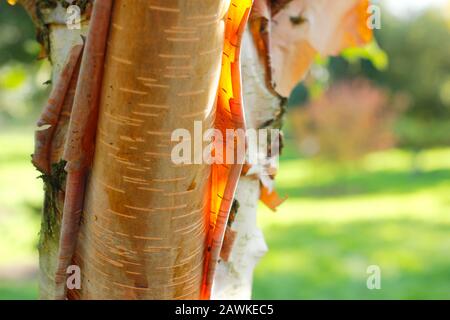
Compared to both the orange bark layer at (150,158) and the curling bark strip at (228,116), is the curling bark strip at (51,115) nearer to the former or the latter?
the orange bark layer at (150,158)

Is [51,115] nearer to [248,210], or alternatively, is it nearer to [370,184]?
[248,210]

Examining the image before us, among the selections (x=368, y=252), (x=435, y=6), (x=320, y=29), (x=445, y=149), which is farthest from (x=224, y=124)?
(x=445, y=149)

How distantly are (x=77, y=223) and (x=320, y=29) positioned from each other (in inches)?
38.3

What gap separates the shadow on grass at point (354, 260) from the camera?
584 centimetres

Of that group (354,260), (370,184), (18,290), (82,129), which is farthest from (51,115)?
(370,184)

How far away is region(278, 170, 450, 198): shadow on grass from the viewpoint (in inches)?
429

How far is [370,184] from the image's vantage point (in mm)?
11391

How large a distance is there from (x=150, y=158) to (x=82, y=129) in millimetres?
157

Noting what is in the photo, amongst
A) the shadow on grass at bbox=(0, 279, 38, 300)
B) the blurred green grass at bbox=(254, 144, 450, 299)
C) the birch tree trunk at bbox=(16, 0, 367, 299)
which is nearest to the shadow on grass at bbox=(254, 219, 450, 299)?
the blurred green grass at bbox=(254, 144, 450, 299)

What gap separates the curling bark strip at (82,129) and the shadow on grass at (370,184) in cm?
953

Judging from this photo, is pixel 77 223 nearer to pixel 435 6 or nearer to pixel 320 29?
pixel 320 29

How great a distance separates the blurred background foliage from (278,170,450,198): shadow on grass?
2 centimetres

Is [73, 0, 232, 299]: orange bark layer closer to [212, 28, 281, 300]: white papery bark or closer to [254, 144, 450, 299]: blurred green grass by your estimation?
[212, 28, 281, 300]: white papery bark
